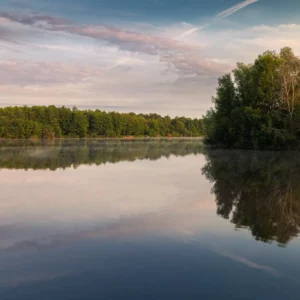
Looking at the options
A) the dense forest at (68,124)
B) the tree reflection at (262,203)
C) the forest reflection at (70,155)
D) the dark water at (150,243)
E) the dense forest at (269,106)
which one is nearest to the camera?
the dark water at (150,243)

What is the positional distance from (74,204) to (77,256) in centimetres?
487

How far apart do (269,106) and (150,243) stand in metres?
38.4

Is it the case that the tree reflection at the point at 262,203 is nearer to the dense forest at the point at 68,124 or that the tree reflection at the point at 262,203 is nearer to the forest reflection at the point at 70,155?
the forest reflection at the point at 70,155

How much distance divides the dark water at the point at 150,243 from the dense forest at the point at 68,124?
98800 mm

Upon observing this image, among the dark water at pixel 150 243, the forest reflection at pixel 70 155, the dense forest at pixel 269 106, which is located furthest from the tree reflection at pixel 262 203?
the dense forest at pixel 269 106

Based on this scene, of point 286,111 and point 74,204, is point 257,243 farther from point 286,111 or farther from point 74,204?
point 286,111

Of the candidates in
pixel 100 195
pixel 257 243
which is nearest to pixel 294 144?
pixel 100 195

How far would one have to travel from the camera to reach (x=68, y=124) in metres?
127

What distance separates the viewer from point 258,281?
213 inches

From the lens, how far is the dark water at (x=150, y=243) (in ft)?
17.1

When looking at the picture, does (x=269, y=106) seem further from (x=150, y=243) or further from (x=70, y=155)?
(x=150, y=243)

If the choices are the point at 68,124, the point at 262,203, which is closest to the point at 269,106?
the point at 262,203

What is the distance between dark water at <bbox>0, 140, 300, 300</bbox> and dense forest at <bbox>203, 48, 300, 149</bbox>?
28411 mm

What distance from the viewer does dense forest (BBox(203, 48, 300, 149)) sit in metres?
40.2
